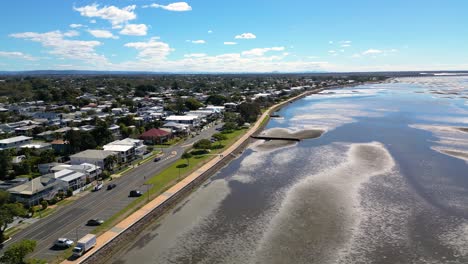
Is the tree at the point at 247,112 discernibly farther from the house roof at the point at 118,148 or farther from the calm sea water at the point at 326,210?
the house roof at the point at 118,148

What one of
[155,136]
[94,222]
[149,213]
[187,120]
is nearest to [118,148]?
[155,136]

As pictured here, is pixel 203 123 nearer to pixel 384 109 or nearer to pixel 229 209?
pixel 229 209

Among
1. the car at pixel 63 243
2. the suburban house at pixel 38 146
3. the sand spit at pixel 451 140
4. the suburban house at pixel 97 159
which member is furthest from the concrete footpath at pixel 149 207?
the sand spit at pixel 451 140

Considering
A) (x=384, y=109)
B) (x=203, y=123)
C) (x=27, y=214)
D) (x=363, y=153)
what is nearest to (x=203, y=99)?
(x=203, y=123)

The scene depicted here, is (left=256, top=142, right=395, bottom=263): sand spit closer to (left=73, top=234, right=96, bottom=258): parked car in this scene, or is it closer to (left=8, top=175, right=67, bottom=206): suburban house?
(left=73, top=234, right=96, bottom=258): parked car

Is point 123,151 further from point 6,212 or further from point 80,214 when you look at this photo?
point 6,212

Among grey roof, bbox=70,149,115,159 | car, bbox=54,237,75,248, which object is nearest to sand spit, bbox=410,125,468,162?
grey roof, bbox=70,149,115,159
